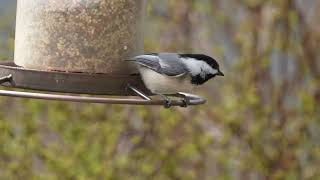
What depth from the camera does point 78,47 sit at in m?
3.35

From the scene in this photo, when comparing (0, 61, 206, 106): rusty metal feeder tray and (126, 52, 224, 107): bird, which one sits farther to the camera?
(126, 52, 224, 107): bird

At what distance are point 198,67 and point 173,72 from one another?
109 mm

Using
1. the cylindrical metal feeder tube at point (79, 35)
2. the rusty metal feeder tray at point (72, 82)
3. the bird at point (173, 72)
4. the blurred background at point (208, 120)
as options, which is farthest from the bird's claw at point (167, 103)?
the blurred background at point (208, 120)

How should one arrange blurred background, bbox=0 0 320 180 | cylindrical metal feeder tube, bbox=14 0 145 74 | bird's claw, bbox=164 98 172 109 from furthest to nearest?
blurred background, bbox=0 0 320 180 < cylindrical metal feeder tube, bbox=14 0 145 74 < bird's claw, bbox=164 98 172 109

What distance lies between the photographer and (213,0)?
219 inches

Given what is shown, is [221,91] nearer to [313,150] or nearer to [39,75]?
[313,150]

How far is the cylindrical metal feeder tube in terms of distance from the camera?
3.34m

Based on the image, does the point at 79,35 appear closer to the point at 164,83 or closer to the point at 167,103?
the point at 164,83

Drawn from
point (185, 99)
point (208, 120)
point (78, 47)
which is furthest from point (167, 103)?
point (208, 120)

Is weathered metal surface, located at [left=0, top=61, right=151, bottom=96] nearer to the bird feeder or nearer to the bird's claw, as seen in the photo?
the bird feeder

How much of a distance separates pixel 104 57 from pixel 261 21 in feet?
7.39

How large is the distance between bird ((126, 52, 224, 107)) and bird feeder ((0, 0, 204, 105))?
2.6 inches

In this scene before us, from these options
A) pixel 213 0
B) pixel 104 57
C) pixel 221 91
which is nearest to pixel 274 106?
pixel 221 91

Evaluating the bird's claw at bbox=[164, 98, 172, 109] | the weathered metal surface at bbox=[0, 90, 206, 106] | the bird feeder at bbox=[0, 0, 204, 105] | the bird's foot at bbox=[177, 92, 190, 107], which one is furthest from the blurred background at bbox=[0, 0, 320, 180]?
the weathered metal surface at bbox=[0, 90, 206, 106]
